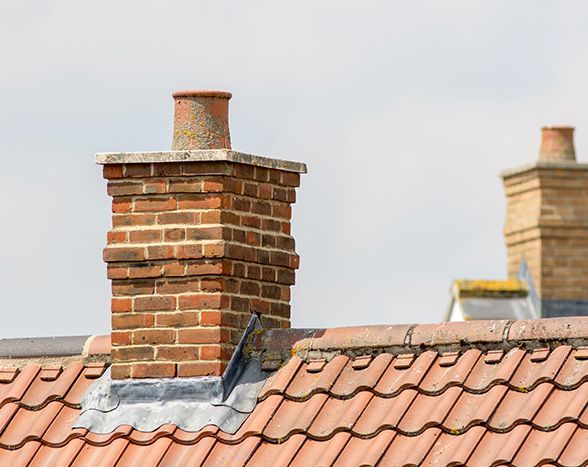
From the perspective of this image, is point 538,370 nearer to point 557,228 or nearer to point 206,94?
point 206,94

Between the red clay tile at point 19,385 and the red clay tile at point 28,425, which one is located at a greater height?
the red clay tile at point 19,385

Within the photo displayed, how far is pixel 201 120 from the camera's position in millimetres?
12938

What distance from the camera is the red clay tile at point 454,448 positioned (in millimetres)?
10516

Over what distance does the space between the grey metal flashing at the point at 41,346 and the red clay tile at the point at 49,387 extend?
12 centimetres

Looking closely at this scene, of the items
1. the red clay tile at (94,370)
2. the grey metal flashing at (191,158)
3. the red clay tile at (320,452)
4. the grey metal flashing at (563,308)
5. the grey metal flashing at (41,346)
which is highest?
the grey metal flashing at (191,158)

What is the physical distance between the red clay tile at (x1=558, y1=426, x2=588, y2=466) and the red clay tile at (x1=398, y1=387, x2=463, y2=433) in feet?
2.72

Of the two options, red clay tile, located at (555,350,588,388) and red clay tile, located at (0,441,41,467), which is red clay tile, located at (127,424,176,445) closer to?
red clay tile, located at (0,441,41,467)

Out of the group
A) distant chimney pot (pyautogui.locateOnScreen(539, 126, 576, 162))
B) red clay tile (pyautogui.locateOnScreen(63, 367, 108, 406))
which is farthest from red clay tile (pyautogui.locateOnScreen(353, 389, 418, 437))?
distant chimney pot (pyautogui.locateOnScreen(539, 126, 576, 162))

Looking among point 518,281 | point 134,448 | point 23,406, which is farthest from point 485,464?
point 518,281

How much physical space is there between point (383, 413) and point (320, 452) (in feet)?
1.28

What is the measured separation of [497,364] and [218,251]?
1.89 m

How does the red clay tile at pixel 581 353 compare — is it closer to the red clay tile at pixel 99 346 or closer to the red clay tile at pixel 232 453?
the red clay tile at pixel 232 453

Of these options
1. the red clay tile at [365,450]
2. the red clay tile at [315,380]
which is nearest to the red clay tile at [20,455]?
the red clay tile at [315,380]

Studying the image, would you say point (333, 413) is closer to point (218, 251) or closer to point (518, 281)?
point (218, 251)
